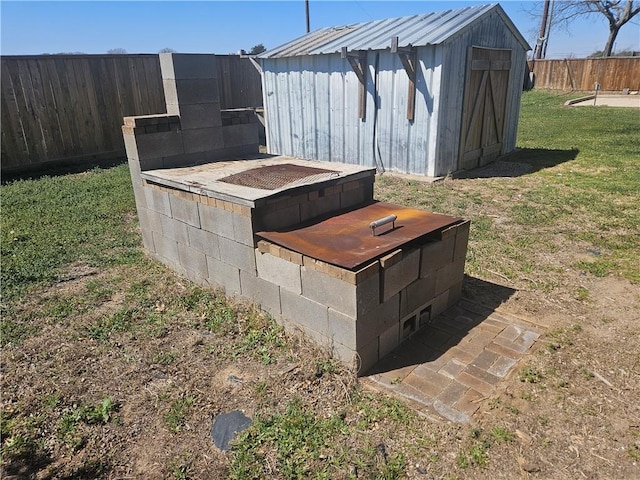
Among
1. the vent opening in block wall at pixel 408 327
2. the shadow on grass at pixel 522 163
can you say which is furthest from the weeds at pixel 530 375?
the shadow on grass at pixel 522 163

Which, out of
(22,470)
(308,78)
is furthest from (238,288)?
(308,78)

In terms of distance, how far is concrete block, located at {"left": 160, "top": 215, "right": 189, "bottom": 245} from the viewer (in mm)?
4196

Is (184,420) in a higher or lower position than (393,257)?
lower

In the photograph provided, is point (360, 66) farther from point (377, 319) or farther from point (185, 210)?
point (377, 319)

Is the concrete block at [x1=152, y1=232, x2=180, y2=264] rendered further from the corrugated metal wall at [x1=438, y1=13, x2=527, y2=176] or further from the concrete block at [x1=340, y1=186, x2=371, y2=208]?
the corrugated metal wall at [x1=438, y1=13, x2=527, y2=176]

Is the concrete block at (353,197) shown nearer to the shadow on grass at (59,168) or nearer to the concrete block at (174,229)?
the concrete block at (174,229)

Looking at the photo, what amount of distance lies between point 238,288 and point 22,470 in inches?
73.8

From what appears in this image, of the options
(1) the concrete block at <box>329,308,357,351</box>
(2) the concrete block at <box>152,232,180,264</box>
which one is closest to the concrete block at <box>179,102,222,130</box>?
(2) the concrete block at <box>152,232,180,264</box>

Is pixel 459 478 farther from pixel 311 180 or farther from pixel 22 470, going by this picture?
pixel 311 180

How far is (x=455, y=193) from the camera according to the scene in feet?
24.0

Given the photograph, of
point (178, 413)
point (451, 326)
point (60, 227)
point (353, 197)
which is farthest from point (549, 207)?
point (60, 227)

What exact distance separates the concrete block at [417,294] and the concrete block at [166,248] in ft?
7.73

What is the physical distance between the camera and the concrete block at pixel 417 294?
10.6 ft

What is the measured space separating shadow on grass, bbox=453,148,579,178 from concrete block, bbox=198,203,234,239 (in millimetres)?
5883
